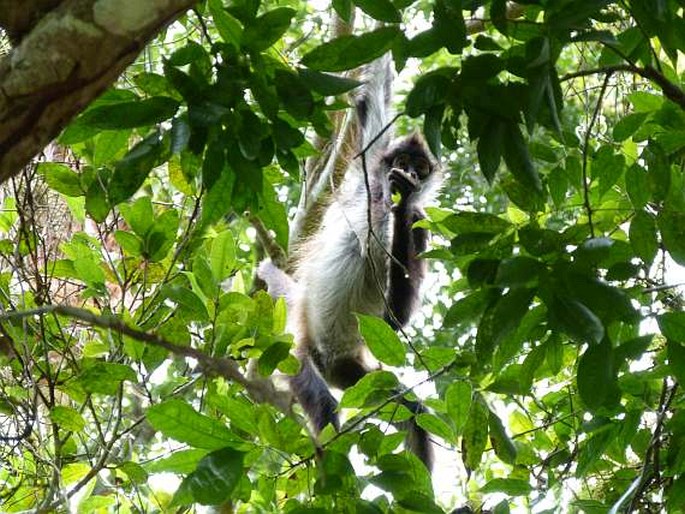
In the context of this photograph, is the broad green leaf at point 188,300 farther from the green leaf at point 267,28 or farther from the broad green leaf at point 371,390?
the green leaf at point 267,28

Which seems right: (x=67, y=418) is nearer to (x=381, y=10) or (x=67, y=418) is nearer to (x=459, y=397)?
(x=459, y=397)

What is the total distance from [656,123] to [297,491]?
5.10 ft

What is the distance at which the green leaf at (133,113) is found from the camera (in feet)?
6.88

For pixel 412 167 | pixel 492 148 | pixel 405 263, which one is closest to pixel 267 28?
pixel 492 148

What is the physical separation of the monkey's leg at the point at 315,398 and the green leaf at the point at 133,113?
3.88 metres

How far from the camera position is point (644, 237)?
7.61ft

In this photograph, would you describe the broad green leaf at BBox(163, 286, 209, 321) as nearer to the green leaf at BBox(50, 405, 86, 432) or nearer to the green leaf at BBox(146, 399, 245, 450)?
the green leaf at BBox(50, 405, 86, 432)

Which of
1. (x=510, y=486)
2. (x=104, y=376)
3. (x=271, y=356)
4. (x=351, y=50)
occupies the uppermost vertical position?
(x=351, y=50)

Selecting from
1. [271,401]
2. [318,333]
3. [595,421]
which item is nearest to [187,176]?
[271,401]

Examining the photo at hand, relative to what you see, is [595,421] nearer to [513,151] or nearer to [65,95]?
[513,151]

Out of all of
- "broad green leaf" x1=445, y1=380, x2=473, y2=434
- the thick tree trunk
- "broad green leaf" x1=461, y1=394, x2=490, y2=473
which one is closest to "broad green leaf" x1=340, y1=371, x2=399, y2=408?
"broad green leaf" x1=445, y1=380, x2=473, y2=434

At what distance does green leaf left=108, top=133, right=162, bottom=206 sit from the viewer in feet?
7.06

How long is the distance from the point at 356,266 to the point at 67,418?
3899mm

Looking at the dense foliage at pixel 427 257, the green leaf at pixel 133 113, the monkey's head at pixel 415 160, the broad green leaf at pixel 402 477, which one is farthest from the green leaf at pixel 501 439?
the monkey's head at pixel 415 160
